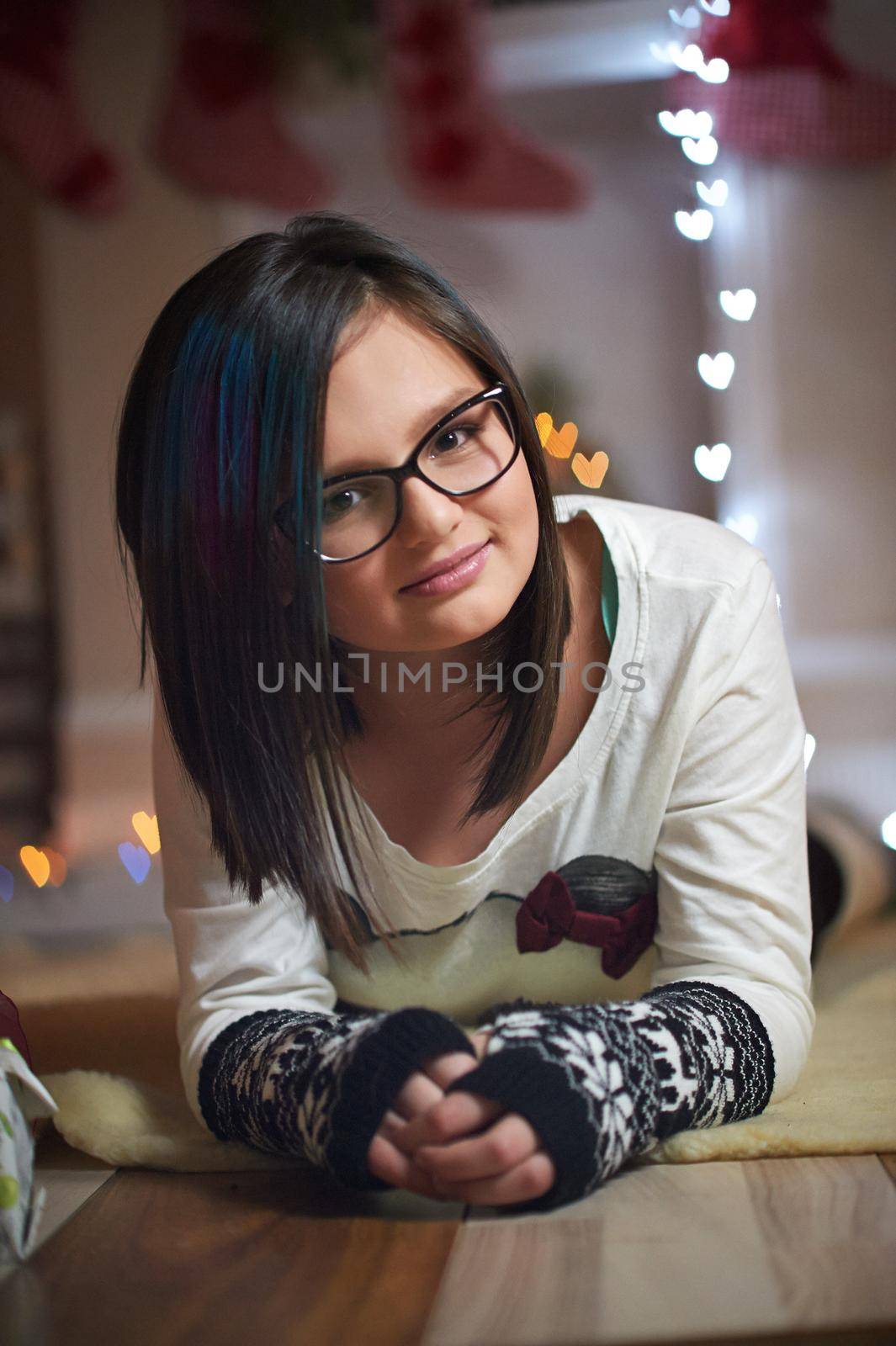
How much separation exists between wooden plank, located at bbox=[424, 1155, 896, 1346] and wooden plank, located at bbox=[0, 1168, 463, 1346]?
3 cm

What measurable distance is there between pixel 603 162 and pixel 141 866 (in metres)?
1.35

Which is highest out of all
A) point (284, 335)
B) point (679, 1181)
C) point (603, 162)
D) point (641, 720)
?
point (603, 162)

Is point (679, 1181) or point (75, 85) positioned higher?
point (75, 85)

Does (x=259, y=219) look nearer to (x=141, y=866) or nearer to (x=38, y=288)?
(x=38, y=288)

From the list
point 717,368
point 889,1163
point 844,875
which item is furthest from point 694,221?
point 889,1163

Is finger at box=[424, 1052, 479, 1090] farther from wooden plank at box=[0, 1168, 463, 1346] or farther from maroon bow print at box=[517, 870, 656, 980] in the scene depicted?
maroon bow print at box=[517, 870, 656, 980]

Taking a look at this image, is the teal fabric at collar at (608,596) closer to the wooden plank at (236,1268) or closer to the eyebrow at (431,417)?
the eyebrow at (431,417)

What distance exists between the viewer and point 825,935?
1.30 meters

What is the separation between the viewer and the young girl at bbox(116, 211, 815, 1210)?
2.29ft

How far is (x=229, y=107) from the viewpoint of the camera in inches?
83.4

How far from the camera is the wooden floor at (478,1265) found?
0.56 metres

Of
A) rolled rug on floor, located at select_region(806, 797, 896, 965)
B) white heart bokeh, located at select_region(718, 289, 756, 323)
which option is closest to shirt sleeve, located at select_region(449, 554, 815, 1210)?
rolled rug on floor, located at select_region(806, 797, 896, 965)

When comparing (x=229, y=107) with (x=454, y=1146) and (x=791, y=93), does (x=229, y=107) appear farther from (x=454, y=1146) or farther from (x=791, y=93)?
Answer: (x=454, y=1146)

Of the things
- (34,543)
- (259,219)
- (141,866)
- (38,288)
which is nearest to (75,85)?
(38,288)
